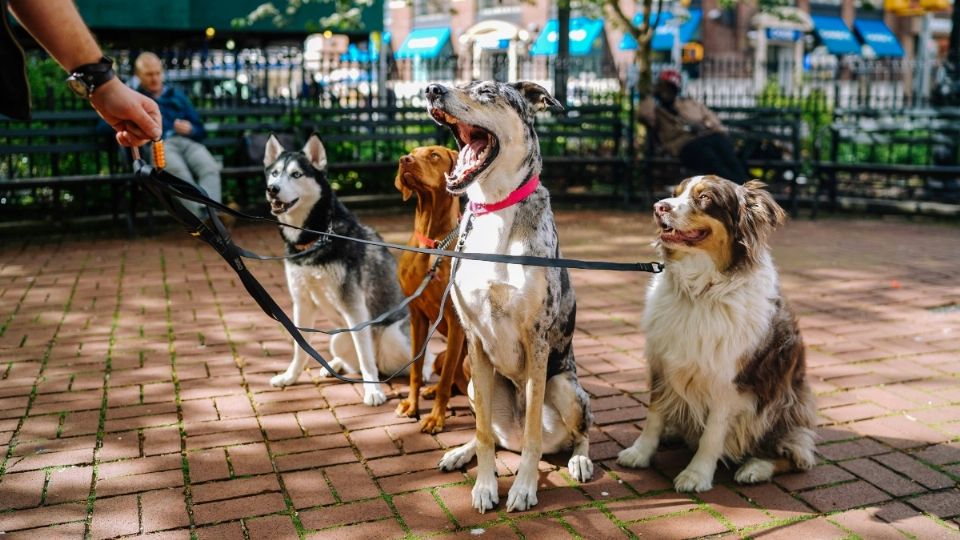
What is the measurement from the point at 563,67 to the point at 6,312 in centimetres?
850

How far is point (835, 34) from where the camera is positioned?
37.2 m

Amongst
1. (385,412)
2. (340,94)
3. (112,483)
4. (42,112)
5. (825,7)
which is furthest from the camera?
(825,7)

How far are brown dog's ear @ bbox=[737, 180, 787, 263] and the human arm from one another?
2295 mm

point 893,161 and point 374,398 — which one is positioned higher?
Answer: point 893,161

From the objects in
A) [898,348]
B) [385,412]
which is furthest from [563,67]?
[385,412]

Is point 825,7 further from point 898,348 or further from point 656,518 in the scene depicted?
point 656,518

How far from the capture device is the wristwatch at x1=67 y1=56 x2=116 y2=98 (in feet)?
8.87

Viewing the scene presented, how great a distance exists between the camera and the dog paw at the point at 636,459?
152 inches

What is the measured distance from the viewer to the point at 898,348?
5617 mm

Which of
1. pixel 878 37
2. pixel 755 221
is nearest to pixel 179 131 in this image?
pixel 755 221

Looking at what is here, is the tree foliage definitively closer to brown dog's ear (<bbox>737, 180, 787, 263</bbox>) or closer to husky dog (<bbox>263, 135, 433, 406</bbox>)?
husky dog (<bbox>263, 135, 433, 406</bbox>)

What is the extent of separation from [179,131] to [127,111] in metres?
6.79

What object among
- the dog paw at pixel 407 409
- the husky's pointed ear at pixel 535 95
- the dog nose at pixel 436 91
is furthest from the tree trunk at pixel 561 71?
the dog nose at pixel 436 91

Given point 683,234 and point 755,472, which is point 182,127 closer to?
point 683,234
